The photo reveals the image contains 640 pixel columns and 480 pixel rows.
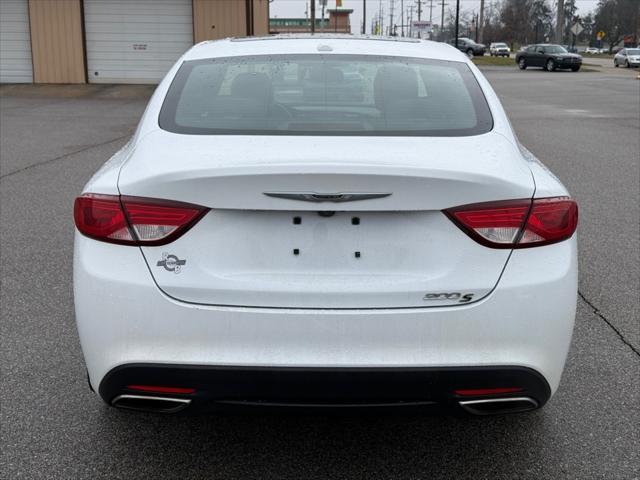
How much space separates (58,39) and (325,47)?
2682 centimetres

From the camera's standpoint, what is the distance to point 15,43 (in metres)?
28.8

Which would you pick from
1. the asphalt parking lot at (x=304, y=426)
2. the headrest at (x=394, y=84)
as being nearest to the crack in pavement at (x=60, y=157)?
the asphalt parking lot at (x=304, y=426)

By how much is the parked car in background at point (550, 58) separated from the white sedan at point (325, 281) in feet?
158

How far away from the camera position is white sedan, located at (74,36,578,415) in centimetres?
272

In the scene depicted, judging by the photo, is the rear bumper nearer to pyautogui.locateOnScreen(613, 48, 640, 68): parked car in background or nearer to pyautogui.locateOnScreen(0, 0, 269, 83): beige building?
pyautogui.locateOnScreen(0, 0, 269, 83): beige building

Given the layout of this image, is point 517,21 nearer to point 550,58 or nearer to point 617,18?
point 617,18

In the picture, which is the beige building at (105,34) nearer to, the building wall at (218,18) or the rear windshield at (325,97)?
the building wall at (218,18)

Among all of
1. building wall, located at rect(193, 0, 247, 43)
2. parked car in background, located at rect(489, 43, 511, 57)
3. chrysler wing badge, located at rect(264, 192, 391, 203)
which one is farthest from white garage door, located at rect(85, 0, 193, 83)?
parked car in background, located at rect(489, 43, 511, 57)

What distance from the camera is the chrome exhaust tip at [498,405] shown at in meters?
2.82

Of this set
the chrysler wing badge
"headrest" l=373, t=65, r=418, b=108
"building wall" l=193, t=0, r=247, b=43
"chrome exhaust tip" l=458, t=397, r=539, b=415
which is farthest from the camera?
"building wall" l=193, t=0, r=247, b=43

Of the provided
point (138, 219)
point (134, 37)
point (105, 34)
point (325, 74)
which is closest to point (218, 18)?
point (134, 37)

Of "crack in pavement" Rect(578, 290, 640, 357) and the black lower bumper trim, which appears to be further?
"crack in pavement" Rect(578, 290, 640, 357)

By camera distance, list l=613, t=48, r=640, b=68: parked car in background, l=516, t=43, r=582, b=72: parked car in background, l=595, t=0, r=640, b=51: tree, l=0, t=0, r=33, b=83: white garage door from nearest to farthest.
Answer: l=0, t=0, r=33, b=83: white garage door
l=516, t=43, r=582, b=72: parked car in background
l=613, t=48, r=640, b=68: parked car in background
l=595, t=0, r=640, b=51: tree

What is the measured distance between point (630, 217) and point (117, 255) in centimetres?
628
